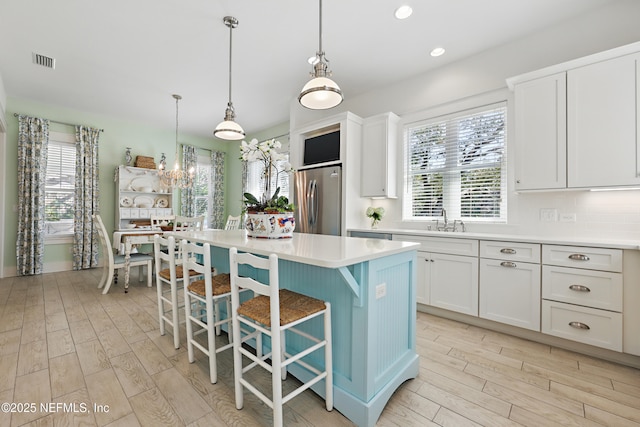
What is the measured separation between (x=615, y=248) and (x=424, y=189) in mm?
1873

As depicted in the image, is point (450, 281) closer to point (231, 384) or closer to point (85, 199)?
point (231, 384)

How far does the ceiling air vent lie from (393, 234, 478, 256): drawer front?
481cm

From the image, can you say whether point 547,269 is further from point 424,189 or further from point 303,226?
point 303,226

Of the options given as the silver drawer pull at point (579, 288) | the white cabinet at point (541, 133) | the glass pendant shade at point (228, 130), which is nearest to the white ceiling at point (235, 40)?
the white cabinet at point (541, 133)

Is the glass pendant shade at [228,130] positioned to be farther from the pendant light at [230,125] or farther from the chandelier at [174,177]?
the chandelier at [174,177]

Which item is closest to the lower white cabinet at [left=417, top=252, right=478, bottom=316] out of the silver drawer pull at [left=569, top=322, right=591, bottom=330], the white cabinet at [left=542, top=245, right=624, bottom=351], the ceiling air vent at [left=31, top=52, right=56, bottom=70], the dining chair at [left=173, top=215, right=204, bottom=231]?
the white cabinet at [left=542, top=245, right=624, bottom=351]

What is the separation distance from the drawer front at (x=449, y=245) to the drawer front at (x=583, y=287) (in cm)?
57

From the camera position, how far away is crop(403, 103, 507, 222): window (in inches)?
120

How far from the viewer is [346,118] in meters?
3.65

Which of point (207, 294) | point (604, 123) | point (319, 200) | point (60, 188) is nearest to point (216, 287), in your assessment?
point (207, 294)

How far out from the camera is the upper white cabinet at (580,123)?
2.14m

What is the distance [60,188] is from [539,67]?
23.9 feet

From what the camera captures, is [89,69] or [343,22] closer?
[343,22]

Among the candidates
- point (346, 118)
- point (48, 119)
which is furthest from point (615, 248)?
point (48, 119)
